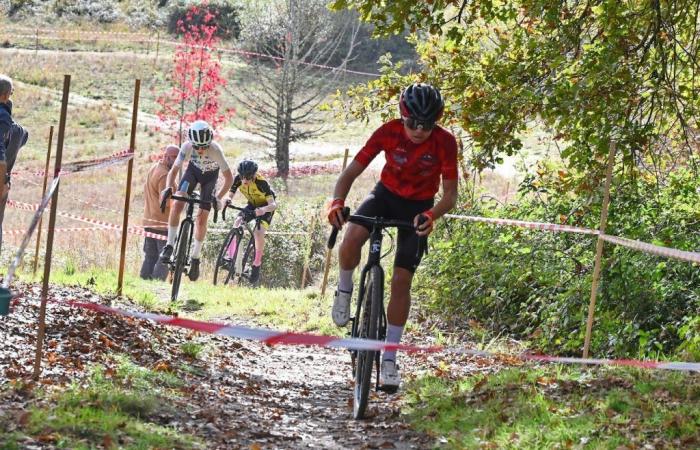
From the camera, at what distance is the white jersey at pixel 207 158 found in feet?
39.4

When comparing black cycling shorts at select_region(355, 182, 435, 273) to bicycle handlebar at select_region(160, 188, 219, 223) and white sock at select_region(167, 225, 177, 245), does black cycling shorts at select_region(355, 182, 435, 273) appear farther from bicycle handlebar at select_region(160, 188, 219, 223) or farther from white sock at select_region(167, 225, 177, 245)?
white sock at select_region(167, 225, 177, 245)

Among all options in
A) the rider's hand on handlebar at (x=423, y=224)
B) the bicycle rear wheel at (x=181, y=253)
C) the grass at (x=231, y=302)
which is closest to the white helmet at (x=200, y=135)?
the bicycle rear wheel at (x=181, y=253)

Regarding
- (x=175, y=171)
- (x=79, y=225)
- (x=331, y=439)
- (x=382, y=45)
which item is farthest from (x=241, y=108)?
(x=331, y=439)

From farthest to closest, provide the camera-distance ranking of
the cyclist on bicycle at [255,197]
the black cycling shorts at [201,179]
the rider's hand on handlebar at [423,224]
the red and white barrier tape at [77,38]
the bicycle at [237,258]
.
Answer: the red and white barrier tape at [77,38], the bicycle at [237,258], the cyclist on bicycle at [255,197], the black cycling shorts at [201,179], the rider's hand on handlebar at [423,224]

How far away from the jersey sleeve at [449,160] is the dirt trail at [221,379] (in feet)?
5.29

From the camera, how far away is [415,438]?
618cm

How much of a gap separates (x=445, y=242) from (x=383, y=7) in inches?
152

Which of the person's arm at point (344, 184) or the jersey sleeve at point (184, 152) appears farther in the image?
the jersey sleeve at point (184, 152)

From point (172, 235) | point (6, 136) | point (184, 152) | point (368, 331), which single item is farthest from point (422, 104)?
point (172, 235)

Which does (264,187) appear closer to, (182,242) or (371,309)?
(182,242)

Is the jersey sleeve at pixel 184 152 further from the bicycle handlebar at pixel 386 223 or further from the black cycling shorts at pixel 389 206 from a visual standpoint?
the bicycle handlebar at pixel 386 223

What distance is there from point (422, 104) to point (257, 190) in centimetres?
832

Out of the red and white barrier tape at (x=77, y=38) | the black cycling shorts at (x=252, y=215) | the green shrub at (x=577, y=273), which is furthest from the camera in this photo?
the red and white barrier tape at (x=77, y=38)

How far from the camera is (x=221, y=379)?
7.77 meters
